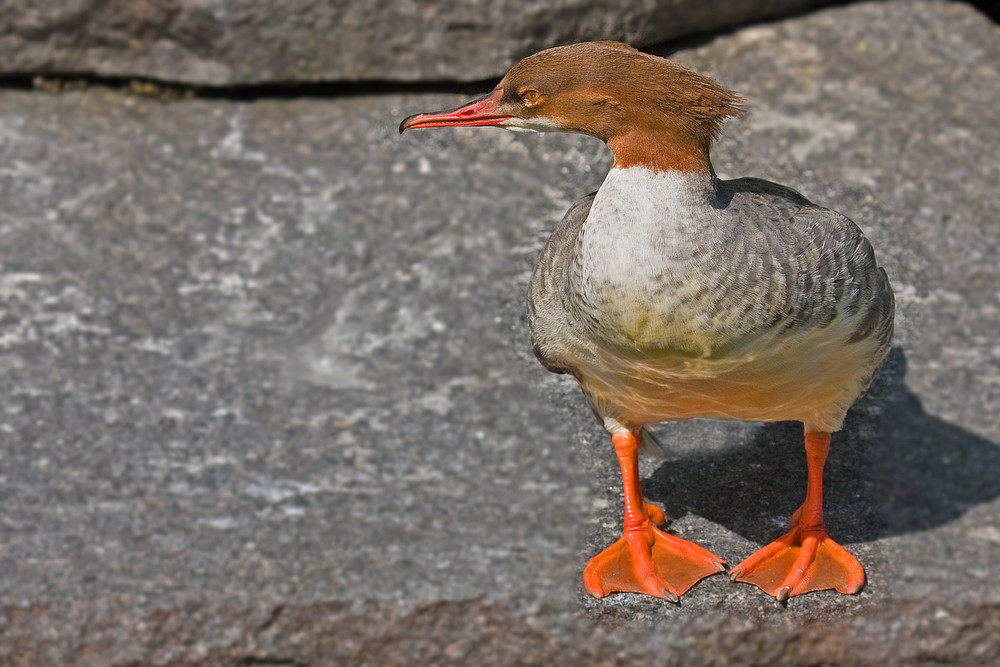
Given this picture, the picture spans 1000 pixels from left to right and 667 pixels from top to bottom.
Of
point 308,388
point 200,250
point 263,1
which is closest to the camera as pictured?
point 308,388

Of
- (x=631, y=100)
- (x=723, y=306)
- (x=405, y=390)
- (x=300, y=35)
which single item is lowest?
(x=405, y=390)

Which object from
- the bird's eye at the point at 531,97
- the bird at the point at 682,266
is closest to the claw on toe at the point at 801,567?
the bird at the point at 682,266

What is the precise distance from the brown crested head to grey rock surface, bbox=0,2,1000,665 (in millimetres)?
1457

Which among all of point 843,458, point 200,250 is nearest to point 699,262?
point 843,458

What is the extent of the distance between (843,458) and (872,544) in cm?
43

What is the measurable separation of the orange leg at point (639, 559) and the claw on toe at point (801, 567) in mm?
116

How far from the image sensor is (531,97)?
3.25 metres

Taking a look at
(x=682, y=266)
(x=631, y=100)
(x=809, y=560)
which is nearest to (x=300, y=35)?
(x=631, y=100)

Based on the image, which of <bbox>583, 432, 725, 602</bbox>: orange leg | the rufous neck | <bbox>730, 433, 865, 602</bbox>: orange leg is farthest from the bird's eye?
<bbox>730, 433, 865, 602</bbox>: orange leg

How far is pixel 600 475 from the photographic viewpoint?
4.41 m

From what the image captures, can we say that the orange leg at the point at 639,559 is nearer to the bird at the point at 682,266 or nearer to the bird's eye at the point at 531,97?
the bird at the point at 682,266

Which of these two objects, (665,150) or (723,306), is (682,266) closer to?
(723,306)

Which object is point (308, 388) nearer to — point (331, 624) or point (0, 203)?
point (331, 624)

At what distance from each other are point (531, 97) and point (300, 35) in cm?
320
